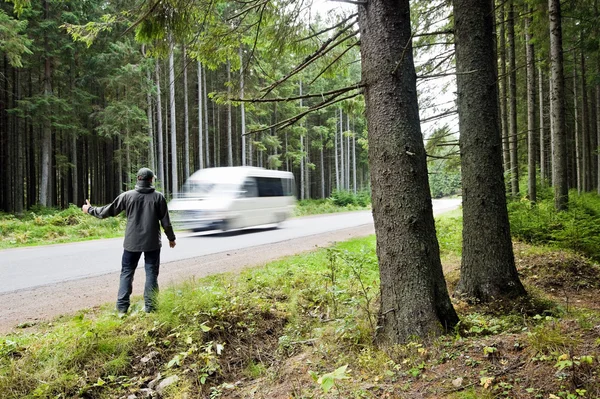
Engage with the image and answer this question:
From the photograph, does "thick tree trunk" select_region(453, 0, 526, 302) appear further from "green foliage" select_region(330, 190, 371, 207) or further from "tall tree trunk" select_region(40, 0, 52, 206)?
"green foliage" select_region(330, 190, 371, 207)

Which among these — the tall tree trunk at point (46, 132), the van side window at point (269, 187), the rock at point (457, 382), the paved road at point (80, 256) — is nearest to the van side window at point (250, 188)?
the van side window at point (269, 187)

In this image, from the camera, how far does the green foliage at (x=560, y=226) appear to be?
23.5ft

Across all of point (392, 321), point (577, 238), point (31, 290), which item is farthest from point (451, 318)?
point (31, 290)

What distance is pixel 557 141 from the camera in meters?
8.29

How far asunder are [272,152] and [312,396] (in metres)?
36.5

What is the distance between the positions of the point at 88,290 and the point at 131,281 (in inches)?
87.3

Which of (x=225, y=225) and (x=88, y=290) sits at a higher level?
(x=225, y=225)

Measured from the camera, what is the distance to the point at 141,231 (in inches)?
188

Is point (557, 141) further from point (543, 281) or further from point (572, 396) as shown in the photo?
point (572, 396)

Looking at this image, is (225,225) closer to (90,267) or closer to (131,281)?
(90,267)

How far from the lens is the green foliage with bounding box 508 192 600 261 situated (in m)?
7.17

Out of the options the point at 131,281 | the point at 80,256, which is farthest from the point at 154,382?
the point at 80,256

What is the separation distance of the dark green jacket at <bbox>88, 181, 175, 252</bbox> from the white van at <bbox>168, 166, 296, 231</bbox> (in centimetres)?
840

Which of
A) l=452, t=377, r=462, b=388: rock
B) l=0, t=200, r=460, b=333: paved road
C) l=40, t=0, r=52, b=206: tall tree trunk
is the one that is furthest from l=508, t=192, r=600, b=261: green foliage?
l=40, t=0, r=52, b=206: tall tree trunk
